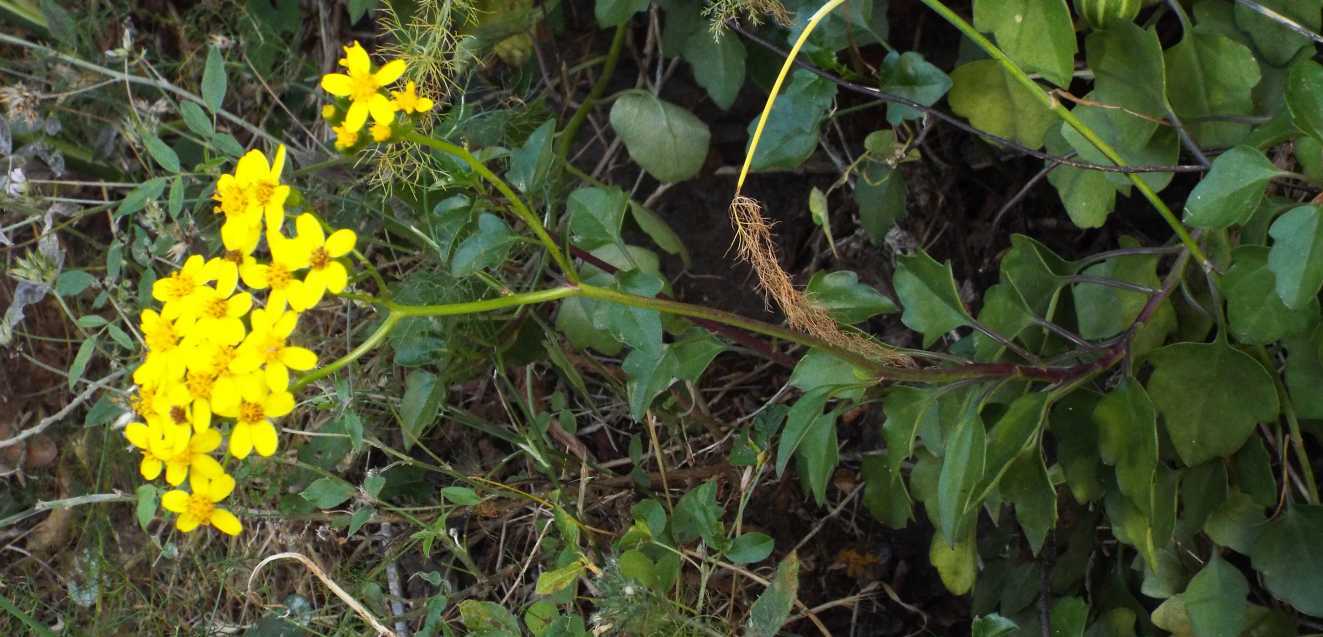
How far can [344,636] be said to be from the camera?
5.34 ft

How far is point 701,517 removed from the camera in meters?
1.46

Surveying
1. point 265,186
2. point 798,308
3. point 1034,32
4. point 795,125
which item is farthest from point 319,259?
point 1034,32

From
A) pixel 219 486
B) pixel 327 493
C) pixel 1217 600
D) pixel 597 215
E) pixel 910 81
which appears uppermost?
pixel 910 81

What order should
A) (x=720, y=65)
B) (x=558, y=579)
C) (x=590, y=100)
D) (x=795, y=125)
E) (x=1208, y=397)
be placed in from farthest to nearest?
(x=590, y=100), (x=720, y=65), (x=795, y=125), (x=558, y=579), (x=1208, y=397)

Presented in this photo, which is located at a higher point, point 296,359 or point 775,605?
point 296,359

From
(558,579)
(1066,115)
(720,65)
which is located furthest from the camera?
(720,65)

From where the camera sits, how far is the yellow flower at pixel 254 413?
3.47 feet

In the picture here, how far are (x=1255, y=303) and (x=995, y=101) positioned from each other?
16.7 inches

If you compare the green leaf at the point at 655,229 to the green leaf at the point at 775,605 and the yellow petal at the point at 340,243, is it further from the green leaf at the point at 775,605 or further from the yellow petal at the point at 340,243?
the yellow petal at the point at 340,243

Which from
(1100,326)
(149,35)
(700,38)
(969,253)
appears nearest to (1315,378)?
(1100,326)

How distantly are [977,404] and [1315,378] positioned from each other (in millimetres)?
380

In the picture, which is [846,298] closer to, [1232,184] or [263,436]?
[1232,184]

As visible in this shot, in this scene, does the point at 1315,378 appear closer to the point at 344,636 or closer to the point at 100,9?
the point at 344,636

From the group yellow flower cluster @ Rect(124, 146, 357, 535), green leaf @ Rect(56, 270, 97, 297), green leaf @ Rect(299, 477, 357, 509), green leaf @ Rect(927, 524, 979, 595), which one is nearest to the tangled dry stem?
green leaf @ Rect(927, 524, 979, 595)
